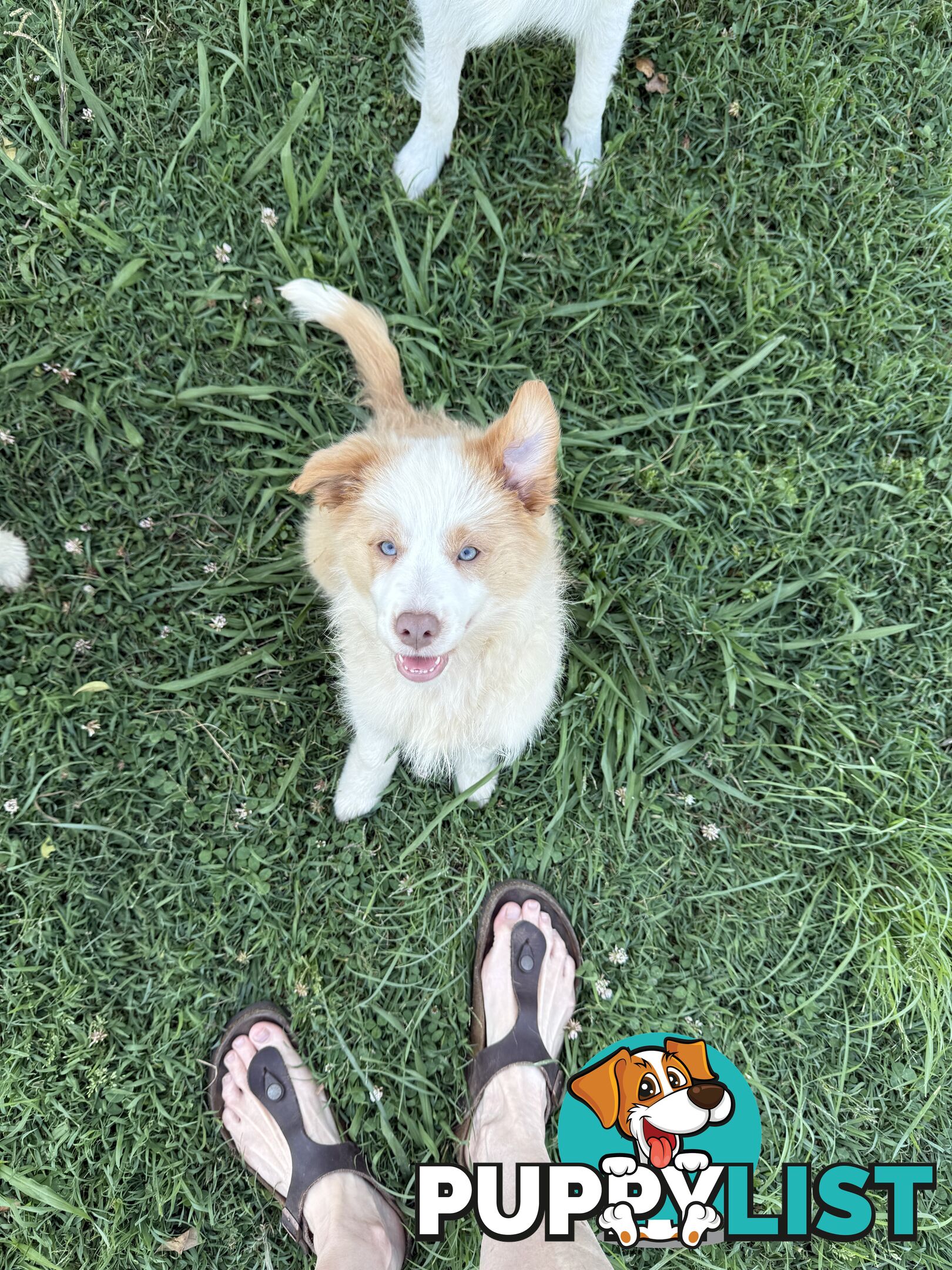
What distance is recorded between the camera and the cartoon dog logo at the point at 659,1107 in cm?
246

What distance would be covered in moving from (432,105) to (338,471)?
1517 mm

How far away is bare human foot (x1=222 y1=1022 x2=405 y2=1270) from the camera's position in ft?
7.68

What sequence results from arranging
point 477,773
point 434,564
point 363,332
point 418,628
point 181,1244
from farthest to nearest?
1. point 477,773
2. point 181,1244
3. point 363,332
4. point 434,564
5. point 418,628

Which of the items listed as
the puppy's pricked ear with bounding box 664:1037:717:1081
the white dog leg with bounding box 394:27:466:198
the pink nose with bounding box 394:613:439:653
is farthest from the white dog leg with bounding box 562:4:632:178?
the puppy's pricked ear with bounding box 664:1037:717:1081

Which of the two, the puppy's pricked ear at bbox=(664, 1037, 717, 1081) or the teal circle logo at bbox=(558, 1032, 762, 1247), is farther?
the puppy's pricked ear at bbox=(664, 1037, 717, 1081)

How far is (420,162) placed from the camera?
264 cm

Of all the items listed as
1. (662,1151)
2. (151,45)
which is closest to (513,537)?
(662,1151)

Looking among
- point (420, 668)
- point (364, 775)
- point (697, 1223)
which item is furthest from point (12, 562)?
point (697, 1223)

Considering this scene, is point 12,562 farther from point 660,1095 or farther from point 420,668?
point 660,1095

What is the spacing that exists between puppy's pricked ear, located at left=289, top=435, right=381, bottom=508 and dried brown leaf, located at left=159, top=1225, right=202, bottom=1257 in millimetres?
2421

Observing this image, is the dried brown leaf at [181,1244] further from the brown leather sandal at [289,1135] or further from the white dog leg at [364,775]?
the white dog leg at [364,775]

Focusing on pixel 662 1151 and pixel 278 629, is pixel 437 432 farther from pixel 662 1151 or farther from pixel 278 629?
pixel 662 1151

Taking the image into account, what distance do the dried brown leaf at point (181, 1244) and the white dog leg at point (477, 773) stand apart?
1.67 metres

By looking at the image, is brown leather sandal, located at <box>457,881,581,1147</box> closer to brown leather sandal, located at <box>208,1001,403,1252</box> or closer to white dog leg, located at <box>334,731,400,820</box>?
brown leather sandal, located at <box>208,1001,403,1252</box>
